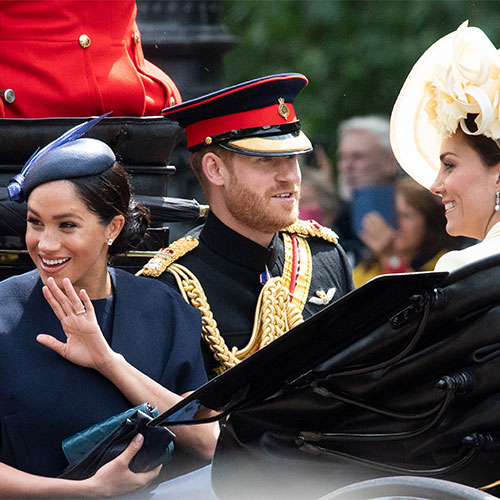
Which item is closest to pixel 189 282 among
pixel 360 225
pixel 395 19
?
pixel 360 225

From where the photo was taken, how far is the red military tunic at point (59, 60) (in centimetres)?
364

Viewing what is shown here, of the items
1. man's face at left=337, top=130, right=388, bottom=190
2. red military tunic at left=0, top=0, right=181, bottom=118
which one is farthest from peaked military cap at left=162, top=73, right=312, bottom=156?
man's face at left=337, top=130, right=388, bottom=190

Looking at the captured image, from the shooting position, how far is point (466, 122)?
10.3ft

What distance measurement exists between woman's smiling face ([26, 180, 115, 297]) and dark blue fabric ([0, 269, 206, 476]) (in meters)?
0.08

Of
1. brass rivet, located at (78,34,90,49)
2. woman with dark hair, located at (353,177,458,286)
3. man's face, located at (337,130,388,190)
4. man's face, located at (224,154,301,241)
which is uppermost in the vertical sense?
brass rivet, located at (78,34,90,49)

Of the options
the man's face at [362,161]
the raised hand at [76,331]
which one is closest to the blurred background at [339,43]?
the man's face at [362,161]

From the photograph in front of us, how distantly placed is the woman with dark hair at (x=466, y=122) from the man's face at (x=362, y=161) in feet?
9.53

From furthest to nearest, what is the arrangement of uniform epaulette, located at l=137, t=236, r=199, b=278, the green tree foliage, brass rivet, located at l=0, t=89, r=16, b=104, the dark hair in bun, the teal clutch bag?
the green tree foliage < uniform epaulette, located at l=137, t=236, r=199, b=278 < brass rivet, located at l=0, t=89, r=16, b=104 < the dark hair in bun < the teal clutch bag

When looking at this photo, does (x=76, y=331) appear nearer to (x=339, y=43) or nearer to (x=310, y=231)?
(x=310, y=231)

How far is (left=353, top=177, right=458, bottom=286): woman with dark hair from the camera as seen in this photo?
19.4ft

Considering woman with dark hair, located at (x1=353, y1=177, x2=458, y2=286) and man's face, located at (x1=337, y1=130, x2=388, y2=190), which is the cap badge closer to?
woman with dark hair, located at (x1=353, y1=177, x2=458, y2=286)

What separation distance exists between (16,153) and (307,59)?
18.1 ft

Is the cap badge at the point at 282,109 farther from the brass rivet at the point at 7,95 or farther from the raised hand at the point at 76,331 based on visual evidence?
the raised hand at the point at 76,331

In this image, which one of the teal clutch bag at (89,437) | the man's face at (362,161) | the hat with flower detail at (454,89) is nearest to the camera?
the teal clutch bag at (89,437)
